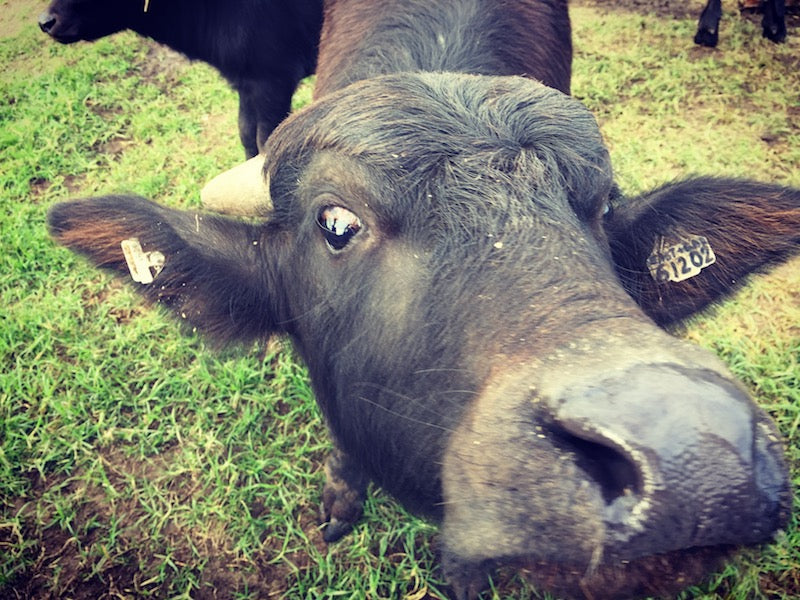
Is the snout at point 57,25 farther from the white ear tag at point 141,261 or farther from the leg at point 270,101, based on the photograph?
the white ear tag at point 141,261

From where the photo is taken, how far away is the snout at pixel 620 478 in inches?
42.8

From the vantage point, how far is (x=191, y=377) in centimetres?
358

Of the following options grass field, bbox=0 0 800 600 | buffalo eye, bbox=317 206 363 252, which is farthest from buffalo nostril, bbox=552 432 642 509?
grass field, bbox=0 0 800 600

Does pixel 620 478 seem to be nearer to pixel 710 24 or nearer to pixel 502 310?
pixel 502 310

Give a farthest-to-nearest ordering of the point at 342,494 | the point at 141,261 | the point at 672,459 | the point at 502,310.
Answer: the point at 342,494, the point at 141,261, the point at 502,310, the point at 672,459

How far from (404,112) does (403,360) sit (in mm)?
756

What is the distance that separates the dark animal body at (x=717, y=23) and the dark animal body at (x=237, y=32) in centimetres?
397

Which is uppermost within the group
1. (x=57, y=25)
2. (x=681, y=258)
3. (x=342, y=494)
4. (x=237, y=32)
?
(x=681, y=258)

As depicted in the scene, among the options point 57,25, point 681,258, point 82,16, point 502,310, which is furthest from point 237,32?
point 502,310

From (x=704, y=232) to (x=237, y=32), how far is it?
351 cm

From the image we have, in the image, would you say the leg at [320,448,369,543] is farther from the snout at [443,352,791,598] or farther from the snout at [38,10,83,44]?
the snout at [38,10,83,44]

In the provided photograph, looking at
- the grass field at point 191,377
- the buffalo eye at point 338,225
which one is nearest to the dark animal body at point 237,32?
the grass field at point 191,377

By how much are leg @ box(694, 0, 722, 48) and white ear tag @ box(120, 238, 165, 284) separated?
5.99 metres

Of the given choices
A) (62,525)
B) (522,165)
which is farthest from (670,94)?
(62,525)
